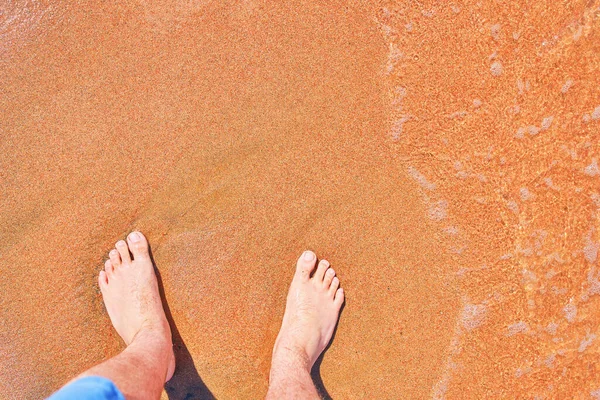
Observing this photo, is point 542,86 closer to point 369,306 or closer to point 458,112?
point 458,112

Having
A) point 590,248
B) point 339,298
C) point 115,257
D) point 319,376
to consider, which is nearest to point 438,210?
point 339,298

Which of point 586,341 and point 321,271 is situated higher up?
point 321,271

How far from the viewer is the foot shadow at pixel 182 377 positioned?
2291 mm

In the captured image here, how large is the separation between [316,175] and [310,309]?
715 mm

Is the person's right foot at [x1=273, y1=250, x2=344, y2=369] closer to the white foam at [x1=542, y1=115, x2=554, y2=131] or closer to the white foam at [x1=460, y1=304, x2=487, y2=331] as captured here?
the white foam at [x1=460, y1=304, x2=487, y2=331]

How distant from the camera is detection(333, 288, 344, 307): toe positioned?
2283 mm

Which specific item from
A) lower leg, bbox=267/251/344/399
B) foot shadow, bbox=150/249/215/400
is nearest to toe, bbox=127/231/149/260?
foot shadow, bbox=150/249/215/400

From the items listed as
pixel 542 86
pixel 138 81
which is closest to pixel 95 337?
pixel 138 81

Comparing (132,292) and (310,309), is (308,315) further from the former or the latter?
(132,292)

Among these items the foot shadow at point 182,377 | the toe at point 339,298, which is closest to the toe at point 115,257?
the foot shadow at point 182,377

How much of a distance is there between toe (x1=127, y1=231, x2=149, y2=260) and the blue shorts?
0.69 metres

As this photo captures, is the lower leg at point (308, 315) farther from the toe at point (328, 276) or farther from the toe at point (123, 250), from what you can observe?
the toe at point (123, 250)

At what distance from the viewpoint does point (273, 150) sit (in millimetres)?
2182

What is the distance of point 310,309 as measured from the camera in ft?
7.48
